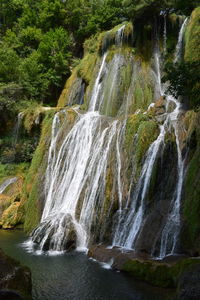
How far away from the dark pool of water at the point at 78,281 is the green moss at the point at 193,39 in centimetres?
923

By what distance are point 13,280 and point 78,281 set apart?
266cm

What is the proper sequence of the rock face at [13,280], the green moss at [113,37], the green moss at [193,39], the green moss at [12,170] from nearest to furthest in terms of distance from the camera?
the rock face at [13,280], the green moss at [193,39], the green moss at [12,170], the green moss at [113,37]

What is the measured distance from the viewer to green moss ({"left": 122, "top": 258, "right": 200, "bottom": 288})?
7.31 m

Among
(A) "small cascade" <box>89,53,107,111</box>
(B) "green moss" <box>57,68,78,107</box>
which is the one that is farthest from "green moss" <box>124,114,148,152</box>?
(B) "green moss" <box>57,68,78,107</box>

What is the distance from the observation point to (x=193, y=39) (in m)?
14.4

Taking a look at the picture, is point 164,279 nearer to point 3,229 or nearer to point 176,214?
point 176,214

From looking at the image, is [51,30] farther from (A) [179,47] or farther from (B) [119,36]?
(A) [179,47]

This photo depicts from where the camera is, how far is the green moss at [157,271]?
7309 millimetres

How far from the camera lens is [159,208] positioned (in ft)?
34.0

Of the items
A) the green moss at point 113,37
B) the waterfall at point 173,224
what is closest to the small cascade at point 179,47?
the green moss at point 113,37

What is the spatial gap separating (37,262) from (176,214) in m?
4.61

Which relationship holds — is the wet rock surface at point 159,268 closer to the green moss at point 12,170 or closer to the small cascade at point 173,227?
the small cascade at point 173,227

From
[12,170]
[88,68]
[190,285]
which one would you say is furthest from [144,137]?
[88,68]

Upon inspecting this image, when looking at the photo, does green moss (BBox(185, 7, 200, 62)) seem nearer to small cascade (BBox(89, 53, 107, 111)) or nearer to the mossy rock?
small cascade (BBox(89, 53, 107, 111))
